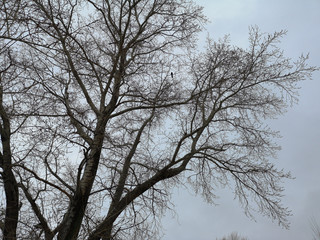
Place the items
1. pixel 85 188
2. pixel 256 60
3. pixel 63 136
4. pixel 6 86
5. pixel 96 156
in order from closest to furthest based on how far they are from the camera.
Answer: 1. pixel 63 136
2. pixel 85 188
3. pixel 96 156
4. pixel 6 86
5. pixel 256 60

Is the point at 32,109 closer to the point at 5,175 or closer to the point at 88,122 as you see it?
the point at 88,122

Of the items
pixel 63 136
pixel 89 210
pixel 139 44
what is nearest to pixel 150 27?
pixel 139 44

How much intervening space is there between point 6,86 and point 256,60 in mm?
5706

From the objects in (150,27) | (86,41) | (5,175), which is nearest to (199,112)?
(150,27)

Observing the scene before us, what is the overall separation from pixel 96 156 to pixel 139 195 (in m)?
1.55

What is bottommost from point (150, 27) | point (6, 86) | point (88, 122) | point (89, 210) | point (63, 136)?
point (89, 210)

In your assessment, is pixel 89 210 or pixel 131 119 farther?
pixel 131 119

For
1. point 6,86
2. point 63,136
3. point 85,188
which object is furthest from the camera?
point 6,86

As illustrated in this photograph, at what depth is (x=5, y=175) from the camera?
6.05 m

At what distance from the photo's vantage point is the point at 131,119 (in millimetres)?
8703

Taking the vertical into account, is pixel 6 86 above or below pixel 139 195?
above

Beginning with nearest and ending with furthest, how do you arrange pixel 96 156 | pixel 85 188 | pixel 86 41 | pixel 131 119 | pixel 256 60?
pixel 85 188
pixel 96 156
pixel 86 41
pixel 256 60
pixel 131 119

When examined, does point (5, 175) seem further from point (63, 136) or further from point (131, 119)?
point (131, 119)

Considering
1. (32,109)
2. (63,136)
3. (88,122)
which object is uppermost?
(32,109)
